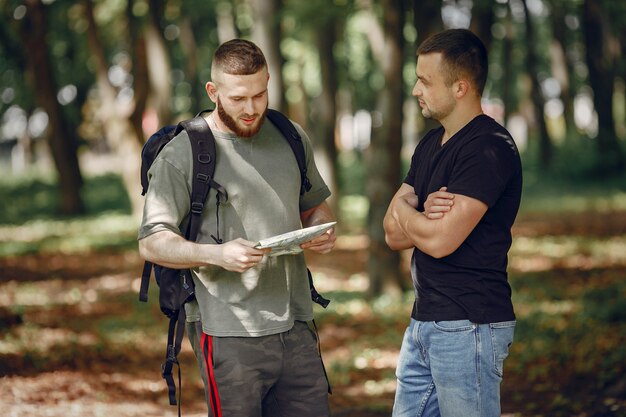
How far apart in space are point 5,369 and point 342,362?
134 inches

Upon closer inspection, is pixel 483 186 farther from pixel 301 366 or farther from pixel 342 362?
pixel 342 362

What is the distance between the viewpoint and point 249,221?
4.04 metres

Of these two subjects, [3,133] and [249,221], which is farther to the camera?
[3,133]

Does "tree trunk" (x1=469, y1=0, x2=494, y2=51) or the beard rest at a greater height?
"tree trunk" (x1=469, y1=0, x2=494, y2=51)

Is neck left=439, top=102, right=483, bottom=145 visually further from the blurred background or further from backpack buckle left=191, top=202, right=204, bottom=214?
the blurred background

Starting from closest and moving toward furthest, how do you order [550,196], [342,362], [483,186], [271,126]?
[483,186] → [271,126] → [342,362] → [550,196]

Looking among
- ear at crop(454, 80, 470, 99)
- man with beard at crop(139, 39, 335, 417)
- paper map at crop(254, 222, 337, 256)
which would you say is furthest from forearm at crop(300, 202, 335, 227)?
ear at crop(454, 80, 470, 99)

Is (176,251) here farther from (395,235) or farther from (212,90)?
(395,235)

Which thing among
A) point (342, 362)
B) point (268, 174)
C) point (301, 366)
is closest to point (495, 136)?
point (268, 174)

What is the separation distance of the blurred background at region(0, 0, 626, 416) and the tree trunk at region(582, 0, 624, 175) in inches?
1.9

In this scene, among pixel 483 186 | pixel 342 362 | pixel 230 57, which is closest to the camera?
pixel 483 186

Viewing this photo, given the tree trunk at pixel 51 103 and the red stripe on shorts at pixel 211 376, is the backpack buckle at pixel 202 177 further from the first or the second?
the tree trunk at pixel 51 103

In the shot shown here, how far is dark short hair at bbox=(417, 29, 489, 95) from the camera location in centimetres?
381

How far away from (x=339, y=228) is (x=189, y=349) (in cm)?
1000
